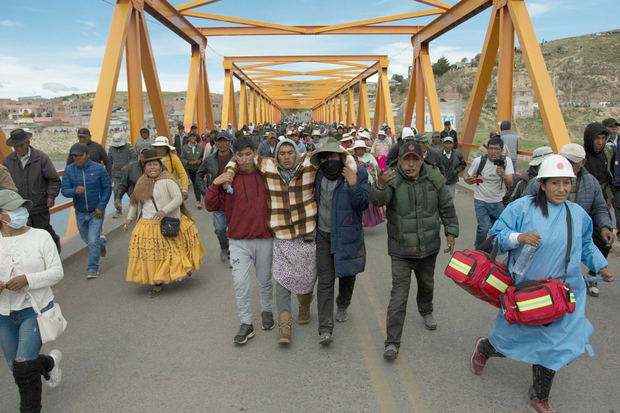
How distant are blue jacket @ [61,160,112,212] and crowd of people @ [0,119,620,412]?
0.04 feet

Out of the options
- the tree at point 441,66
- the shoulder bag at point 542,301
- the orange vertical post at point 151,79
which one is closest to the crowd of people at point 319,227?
the shoulder bag at point 542,301

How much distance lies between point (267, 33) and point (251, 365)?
15638mm

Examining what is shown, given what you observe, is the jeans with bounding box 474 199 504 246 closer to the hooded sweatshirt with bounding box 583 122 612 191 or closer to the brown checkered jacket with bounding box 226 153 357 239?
the hooded sweatshirt with bounding box 583 122 612 191

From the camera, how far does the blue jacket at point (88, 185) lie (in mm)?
6215

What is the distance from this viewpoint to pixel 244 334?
13.7 ft

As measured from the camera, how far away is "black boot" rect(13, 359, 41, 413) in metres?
2.98

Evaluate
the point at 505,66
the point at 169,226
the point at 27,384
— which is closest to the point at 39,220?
the point at 169,226

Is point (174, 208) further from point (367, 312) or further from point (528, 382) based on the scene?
point (528, 382)

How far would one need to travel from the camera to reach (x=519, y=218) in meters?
3.16

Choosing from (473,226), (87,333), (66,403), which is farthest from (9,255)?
(473,226)

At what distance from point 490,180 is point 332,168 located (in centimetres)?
316

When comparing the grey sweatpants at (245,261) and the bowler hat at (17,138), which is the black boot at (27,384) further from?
→ the bowler hat at (17,138)

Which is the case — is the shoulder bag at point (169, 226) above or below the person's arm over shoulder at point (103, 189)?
below

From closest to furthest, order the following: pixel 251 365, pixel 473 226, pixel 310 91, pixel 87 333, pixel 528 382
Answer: pixel 528 382 < pixel 251 365 < pixel 87 333 < pixel 473 226 < pixel 310 91
